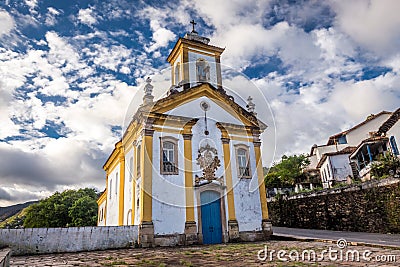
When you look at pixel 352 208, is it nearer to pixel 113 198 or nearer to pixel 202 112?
pixel 202 112

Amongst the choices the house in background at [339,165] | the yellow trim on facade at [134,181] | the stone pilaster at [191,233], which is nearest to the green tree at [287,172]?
the house in background at [339,165]

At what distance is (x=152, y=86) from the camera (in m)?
15.8

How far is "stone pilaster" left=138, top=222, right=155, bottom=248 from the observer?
1285cm

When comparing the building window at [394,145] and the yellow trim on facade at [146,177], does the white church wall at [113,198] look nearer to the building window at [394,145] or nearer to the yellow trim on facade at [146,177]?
the yellow trim on facade at [146,177]

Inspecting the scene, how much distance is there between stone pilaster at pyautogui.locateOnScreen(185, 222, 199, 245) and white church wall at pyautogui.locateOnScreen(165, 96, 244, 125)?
→ 476 centimetres

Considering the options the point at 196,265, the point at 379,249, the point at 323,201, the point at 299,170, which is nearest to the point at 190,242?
the point at 196,265

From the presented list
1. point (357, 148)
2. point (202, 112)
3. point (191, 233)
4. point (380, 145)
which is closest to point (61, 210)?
point (202, 112)

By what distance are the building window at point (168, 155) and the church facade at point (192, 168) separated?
0.08ft

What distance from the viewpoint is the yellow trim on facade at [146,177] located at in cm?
1327

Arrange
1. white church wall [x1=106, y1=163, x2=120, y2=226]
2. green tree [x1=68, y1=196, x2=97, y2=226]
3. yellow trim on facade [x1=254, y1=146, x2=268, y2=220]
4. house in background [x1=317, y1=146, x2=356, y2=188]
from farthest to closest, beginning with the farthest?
green tree [x1=68, y1=196, x2=97, y2=226], house in background [x1=317, y1=146, x2=356, y2=188], white church wall [x1=106, y1=163, x2=120, y2=226], yellow trim on facade [x1=254, y1=146, x2=268, y2=220]

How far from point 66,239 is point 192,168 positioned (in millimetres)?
6170

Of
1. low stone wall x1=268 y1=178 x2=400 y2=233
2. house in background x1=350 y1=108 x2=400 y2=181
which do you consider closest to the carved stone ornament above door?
low stone wall x1=268 y1=178 x2=400 y2=233

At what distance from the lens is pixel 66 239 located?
1199 cm

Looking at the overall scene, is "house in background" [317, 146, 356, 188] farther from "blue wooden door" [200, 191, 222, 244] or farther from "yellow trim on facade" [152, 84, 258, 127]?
"blue wooden door" [200, 191, 222, 244]
